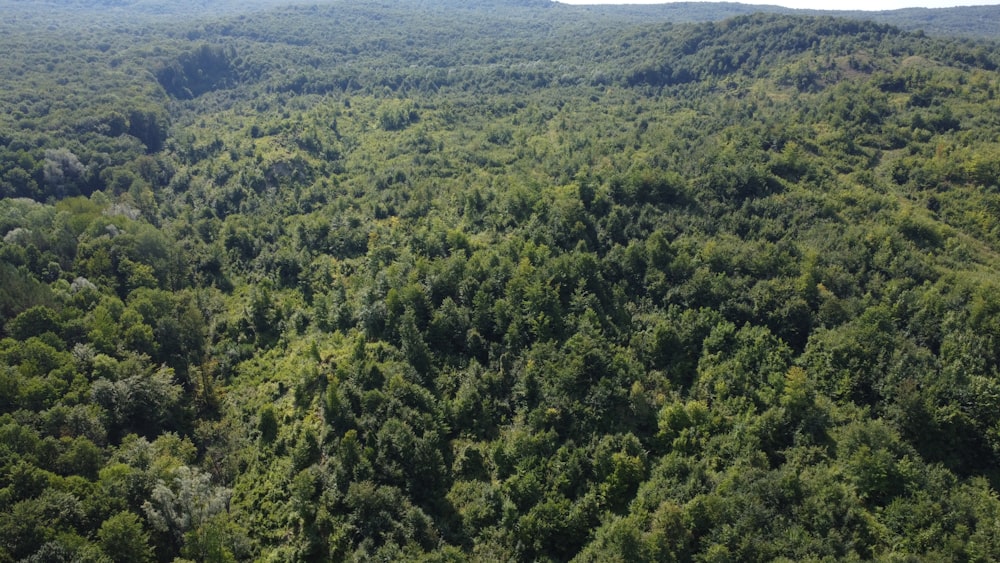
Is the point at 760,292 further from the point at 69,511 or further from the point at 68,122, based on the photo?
the point at 68,122

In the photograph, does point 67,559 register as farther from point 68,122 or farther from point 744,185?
point 68,122

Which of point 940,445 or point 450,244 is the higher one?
point 450,244

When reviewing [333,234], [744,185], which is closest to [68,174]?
[333,234]

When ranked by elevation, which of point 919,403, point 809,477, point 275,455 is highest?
point 919,403

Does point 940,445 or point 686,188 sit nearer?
point 940,445

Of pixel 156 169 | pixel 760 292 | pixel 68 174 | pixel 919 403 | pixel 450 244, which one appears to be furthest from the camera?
pixel 156 169

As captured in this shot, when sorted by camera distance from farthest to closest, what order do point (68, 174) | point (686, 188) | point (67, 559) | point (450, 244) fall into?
point (68, 174), point (686, 188), point (450, 244), point (67, 559)
